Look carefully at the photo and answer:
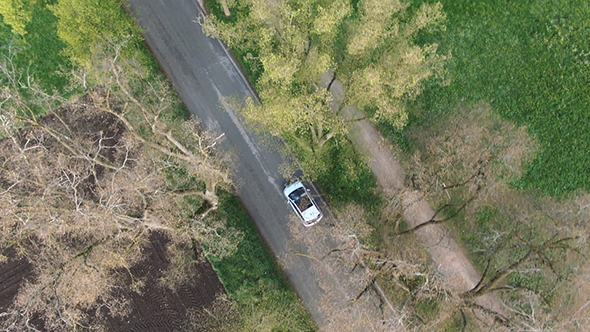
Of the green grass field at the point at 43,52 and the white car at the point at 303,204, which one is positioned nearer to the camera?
the white car at the point at 303,204

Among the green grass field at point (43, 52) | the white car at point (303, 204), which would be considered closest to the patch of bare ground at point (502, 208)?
the white car at point (303, 204)

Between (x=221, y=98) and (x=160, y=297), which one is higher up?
(x=221, y=98)

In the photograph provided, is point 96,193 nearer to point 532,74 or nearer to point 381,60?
point 381,60

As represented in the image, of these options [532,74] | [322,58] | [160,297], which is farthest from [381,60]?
[160,297]

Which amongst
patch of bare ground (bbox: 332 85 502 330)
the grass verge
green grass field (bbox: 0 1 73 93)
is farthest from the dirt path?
green grass field (bbox: 0 1 73 93)

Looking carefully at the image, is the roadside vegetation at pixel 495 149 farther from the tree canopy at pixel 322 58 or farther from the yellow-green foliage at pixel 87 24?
the yellow-green foliage at pixel 87 24
